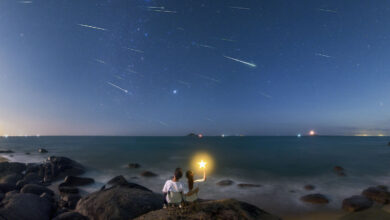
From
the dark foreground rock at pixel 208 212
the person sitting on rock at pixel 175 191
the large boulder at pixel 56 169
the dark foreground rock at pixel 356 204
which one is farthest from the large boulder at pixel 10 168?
the dark foreground rock at pixel 356 204

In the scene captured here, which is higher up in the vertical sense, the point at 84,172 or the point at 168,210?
the point at 168,210

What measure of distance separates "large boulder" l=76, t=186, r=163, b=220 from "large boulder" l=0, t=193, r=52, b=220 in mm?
1635

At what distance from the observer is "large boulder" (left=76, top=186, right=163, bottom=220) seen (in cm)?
1029

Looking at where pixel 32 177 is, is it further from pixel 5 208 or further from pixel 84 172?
pixel 5 208

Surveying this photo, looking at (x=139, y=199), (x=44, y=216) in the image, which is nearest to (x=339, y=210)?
(x=139, y=199)

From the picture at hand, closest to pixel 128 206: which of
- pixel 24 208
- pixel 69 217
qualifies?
pixel 69 217

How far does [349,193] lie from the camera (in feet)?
70.1

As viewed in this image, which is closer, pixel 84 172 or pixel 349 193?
pixel 349 193

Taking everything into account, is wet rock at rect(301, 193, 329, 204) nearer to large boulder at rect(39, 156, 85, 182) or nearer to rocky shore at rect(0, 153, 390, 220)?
rocky shore at rect(0, 153, 390, 220)

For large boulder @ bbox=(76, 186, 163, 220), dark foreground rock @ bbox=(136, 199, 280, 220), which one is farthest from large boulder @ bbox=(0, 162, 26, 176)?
dark foreground rock @ bbox=(136, 199, 280, 220)

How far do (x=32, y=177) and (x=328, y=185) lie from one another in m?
32.9

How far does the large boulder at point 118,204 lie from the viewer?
33.8ft

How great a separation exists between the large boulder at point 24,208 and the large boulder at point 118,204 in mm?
1635

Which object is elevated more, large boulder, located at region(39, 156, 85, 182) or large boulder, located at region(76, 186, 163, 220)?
large boulder, located at region(76, 186, 163, 220)
